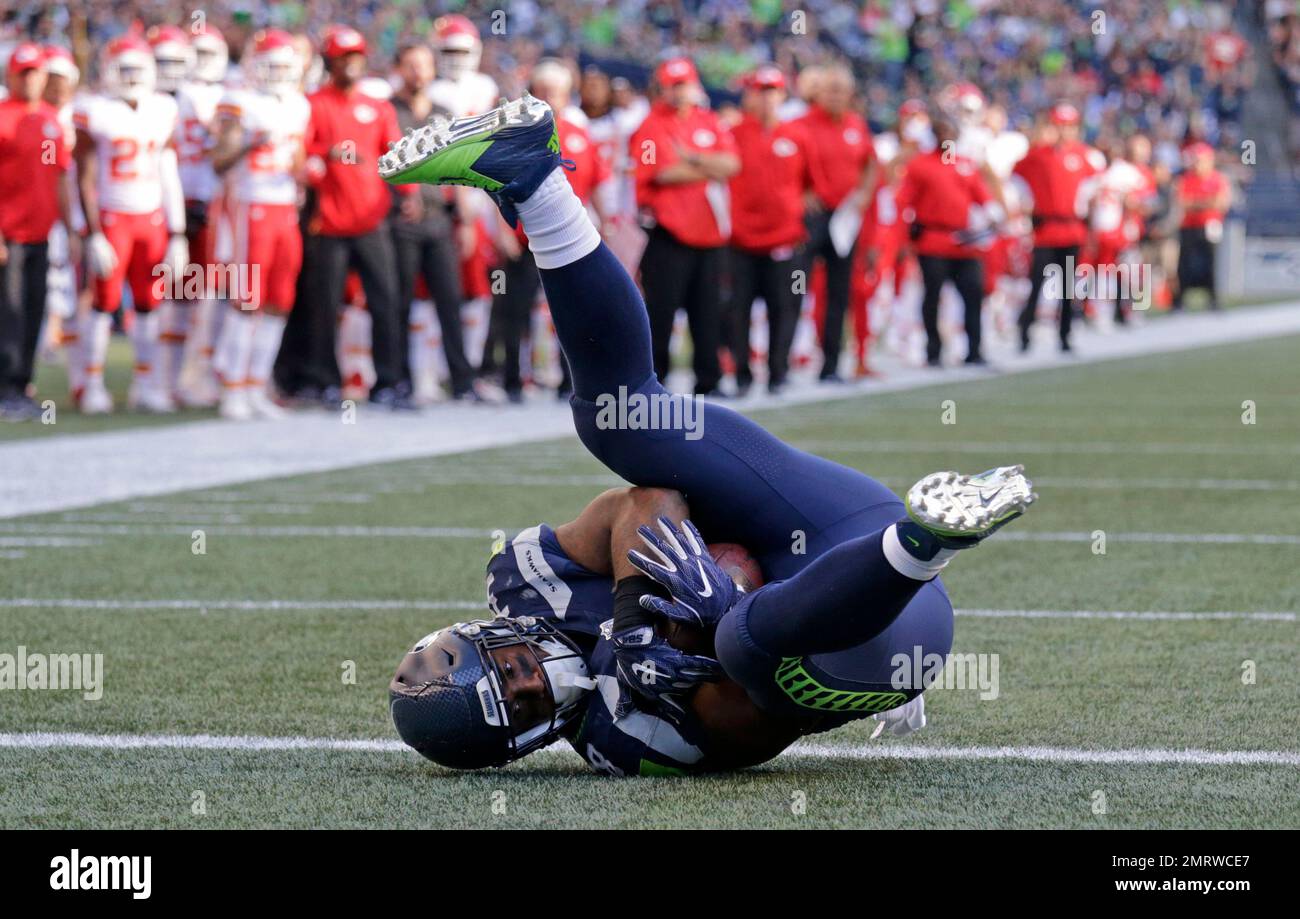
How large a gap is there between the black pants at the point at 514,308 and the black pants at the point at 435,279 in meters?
0.53

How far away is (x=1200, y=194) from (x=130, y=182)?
18.1 meters

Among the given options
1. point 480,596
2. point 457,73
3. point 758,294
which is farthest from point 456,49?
point 480,596

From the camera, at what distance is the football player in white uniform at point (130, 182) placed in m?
11.7

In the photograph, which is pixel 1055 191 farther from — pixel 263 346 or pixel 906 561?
pixel 906 561

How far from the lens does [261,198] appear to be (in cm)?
1157

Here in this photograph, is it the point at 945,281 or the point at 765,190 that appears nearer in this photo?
the point at 765,190

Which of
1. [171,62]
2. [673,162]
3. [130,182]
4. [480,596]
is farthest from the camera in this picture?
[673,162]

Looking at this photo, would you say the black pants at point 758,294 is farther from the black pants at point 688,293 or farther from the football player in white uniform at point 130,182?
the football player in white uniform at point 130,182

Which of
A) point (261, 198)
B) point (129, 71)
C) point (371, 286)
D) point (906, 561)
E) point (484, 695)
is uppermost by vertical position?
point (129, 71)

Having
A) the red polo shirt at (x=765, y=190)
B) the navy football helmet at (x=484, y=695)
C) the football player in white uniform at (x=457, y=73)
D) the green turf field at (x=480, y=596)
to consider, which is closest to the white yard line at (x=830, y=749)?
the green turf field at (x=480, y=596)

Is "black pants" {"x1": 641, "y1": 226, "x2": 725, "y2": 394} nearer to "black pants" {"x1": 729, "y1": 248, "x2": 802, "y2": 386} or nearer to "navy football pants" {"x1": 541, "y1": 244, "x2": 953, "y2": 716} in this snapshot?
"black pants" {"x1": 729, "y1": 248, "x2": 802, "y2": 386}

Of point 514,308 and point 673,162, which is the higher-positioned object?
point 673,162
